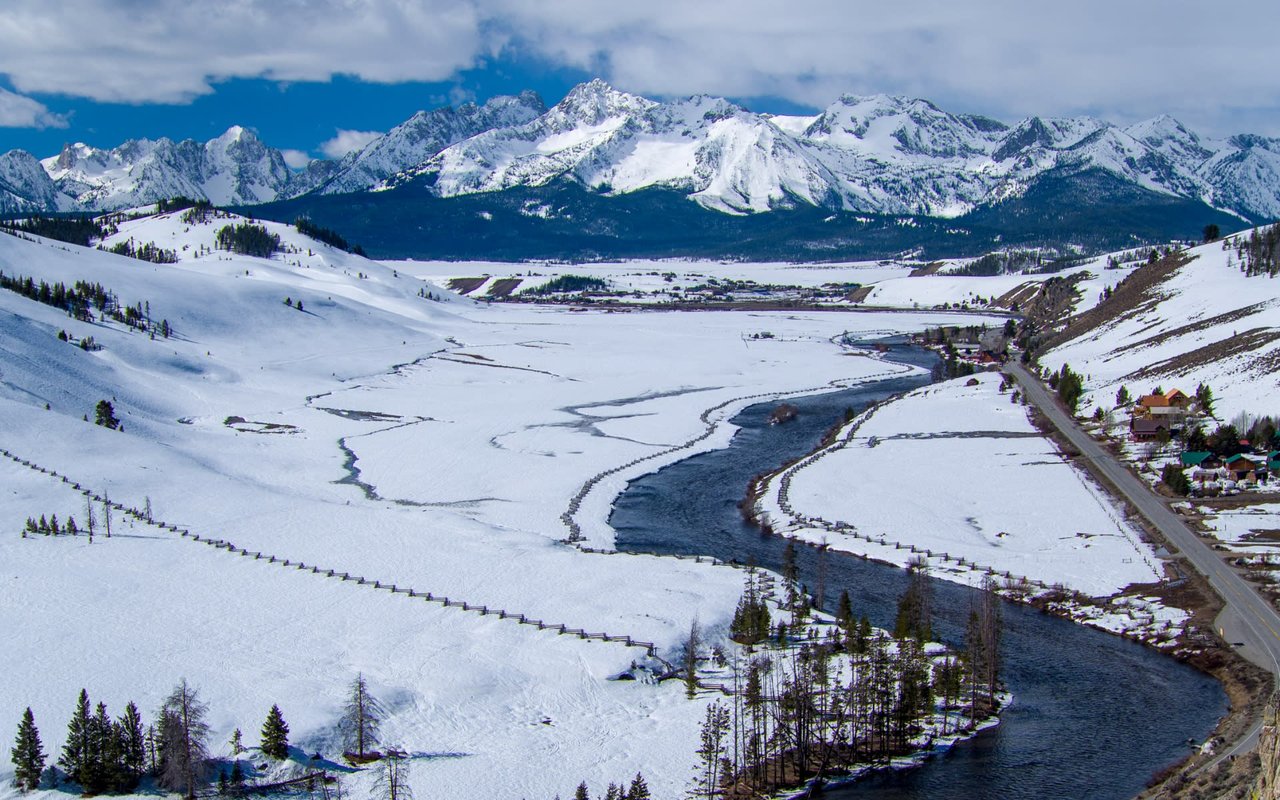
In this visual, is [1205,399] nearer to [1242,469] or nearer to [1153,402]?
[1153,402]

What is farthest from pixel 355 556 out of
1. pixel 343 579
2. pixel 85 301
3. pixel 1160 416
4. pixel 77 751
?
pixel 85 301

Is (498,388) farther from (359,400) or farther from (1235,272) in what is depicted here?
(1235,272)

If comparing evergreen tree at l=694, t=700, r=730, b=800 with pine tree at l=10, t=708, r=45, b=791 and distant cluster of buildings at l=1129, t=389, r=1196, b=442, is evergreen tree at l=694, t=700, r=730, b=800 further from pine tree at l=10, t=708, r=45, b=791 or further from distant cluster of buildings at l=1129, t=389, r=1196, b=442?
distant cluster of buildings at l=1129, t=389, r=1196, b=442

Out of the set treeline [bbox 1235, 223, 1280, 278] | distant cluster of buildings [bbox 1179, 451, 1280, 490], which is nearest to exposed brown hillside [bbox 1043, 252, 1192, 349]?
treeline [bbox 1235, 223, 1280, 278]

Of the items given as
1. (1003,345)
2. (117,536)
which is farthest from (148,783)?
(1003,345)

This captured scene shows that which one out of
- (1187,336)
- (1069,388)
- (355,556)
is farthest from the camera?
(1187,336)
